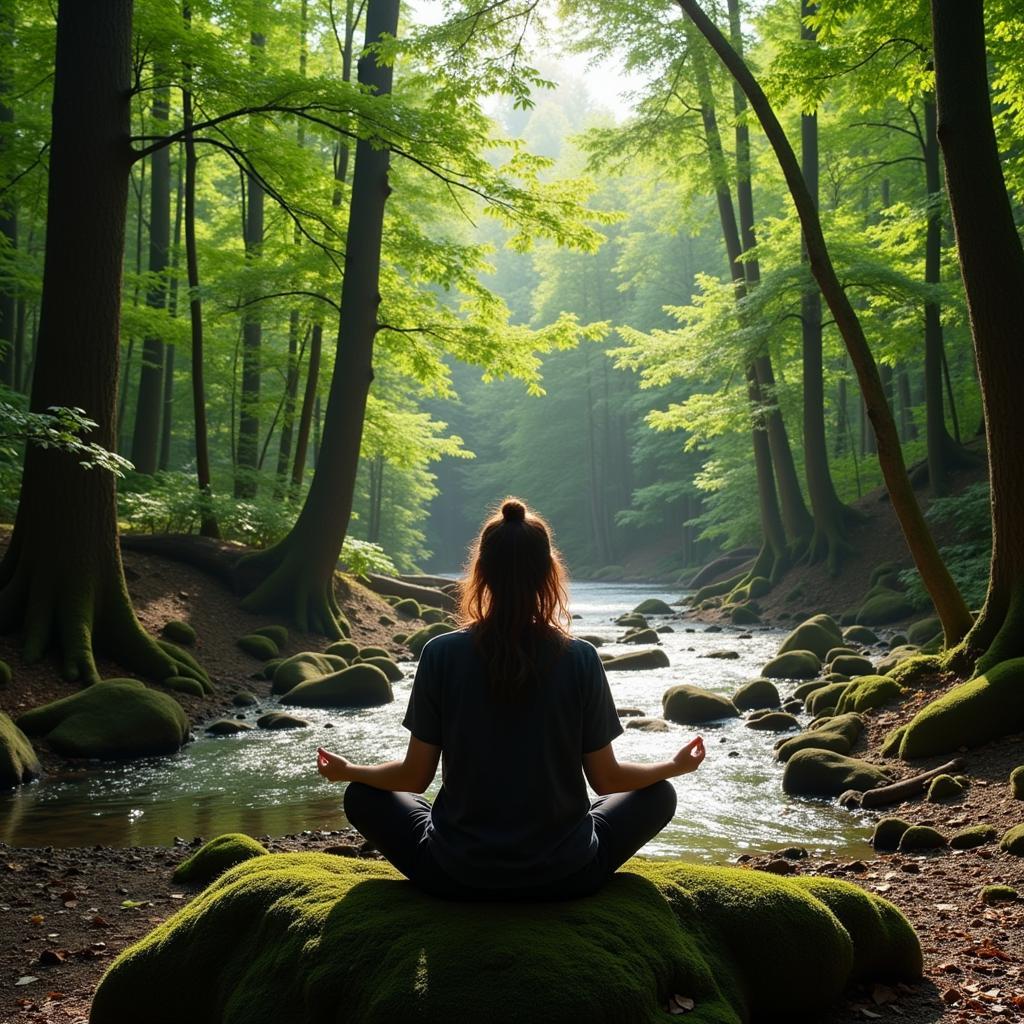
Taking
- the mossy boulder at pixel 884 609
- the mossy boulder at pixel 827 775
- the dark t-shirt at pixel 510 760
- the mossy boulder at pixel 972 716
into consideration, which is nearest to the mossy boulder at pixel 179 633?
the mossy boulder at pixel 827 775

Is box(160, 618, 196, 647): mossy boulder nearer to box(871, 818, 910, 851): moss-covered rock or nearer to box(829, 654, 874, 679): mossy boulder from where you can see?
box(829, 654, 874, 679): mossy boulder

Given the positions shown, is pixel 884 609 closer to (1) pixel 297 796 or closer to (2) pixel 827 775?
(2) pixel 827 775

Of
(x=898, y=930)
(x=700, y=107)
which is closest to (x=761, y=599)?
(x=700, y=107)

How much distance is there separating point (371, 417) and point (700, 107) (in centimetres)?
921

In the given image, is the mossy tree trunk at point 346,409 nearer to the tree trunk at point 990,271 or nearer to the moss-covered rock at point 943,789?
the tree trunk at point 990,271

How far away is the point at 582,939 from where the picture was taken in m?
2.82

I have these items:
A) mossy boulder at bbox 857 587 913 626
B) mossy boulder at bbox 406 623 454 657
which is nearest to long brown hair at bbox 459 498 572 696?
mossy boulder at bbox 406 623 454 657

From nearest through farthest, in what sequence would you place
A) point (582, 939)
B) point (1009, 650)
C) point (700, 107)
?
1. point (582, 939)
2. point (1009, 650)
3. point (700, 107)

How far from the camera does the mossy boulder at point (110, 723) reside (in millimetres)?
8078

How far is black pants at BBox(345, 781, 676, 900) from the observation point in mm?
3088

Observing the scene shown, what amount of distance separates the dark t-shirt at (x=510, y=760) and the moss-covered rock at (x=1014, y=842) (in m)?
3.25

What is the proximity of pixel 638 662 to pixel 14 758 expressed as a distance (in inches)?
347

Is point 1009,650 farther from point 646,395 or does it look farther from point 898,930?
point 646,395

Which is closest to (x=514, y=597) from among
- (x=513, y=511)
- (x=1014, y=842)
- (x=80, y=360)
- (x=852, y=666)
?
(x=513, y=511)
